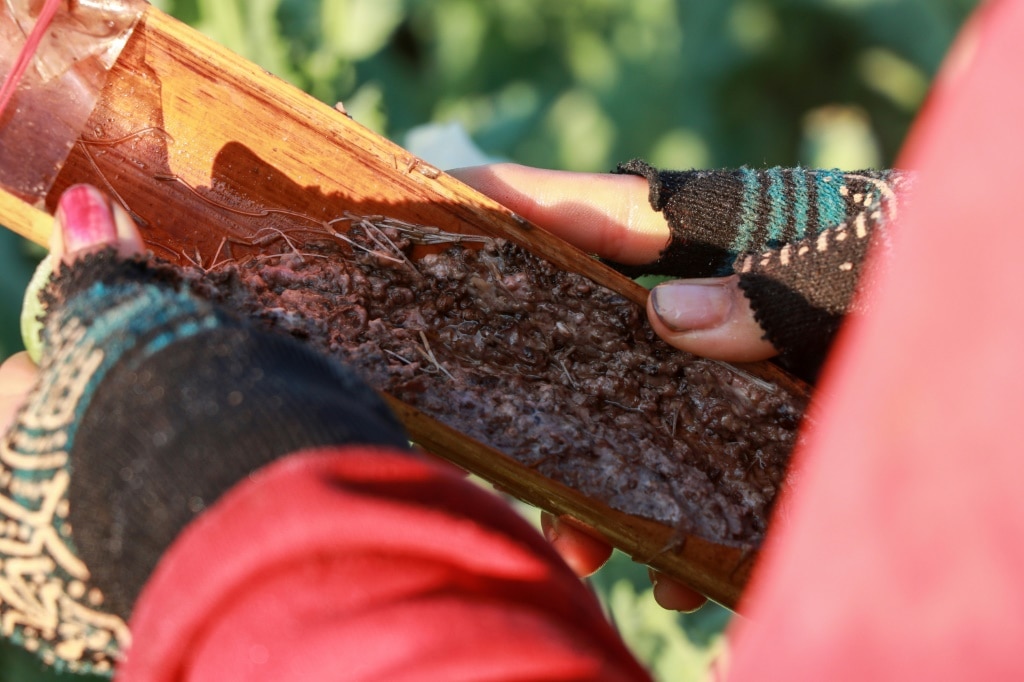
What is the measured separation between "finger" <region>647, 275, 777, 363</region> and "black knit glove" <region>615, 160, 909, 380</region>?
2 centimetres

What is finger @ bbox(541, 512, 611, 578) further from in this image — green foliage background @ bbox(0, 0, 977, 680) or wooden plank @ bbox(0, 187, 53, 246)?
wooden plank @ bbox(0, 187, 53, 246)

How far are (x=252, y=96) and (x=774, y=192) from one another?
1031 millimetres

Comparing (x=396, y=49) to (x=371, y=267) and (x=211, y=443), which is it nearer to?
(x=371, y=267)

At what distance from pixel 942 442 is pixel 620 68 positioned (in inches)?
115

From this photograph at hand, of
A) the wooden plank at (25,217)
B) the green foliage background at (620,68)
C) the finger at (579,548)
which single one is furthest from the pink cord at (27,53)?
the green foliage background at (620,68)

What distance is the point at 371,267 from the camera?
1.44 meters

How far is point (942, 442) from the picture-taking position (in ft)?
1.54

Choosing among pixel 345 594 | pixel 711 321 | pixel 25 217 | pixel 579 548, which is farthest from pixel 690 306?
pixel 25 217

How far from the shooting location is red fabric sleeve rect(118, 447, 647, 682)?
627mm

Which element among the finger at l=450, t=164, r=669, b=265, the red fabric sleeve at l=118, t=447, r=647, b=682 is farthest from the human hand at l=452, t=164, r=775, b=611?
the red fabric sleeve at l=118, t=447, r=647, b=682

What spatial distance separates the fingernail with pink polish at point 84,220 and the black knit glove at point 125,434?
0.07 meters

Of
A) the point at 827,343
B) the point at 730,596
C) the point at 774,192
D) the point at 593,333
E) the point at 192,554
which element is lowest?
the point at 730,596

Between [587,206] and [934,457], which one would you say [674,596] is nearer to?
[587,206]

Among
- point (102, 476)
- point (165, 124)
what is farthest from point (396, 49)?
point (102, 476)
